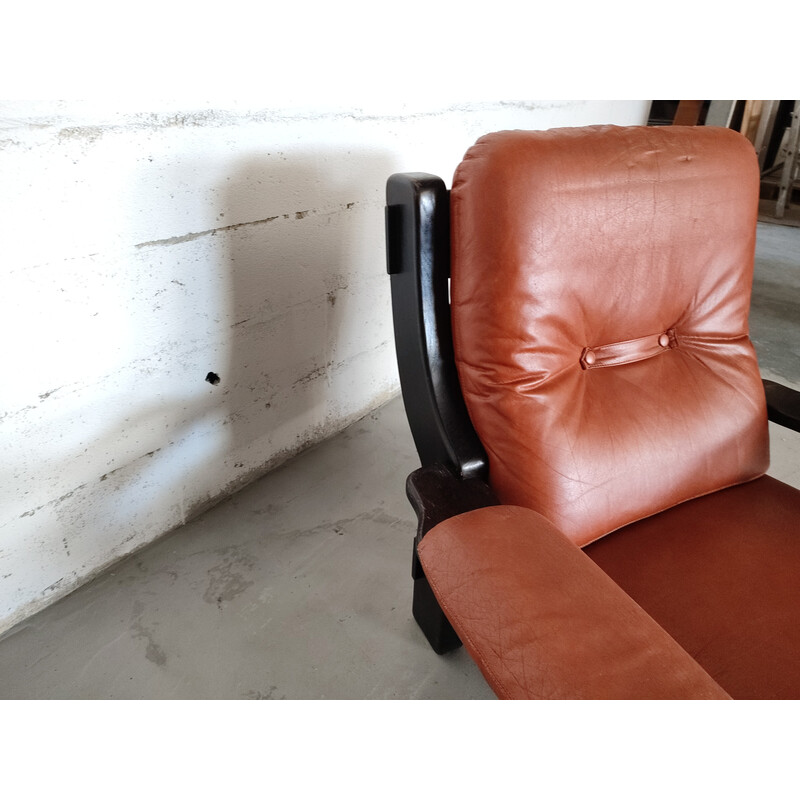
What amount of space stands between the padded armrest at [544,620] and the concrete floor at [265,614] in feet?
1.74

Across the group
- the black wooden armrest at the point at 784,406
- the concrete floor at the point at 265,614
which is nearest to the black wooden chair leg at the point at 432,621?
the concrete floor at the point at 265,614

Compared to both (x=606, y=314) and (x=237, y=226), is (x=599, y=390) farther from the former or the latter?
(x=237, y=226)

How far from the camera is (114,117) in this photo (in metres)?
1.05

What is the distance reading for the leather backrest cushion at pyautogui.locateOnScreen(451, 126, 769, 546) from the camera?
868 mm

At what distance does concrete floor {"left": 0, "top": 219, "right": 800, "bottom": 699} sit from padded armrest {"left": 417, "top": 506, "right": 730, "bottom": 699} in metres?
0.53

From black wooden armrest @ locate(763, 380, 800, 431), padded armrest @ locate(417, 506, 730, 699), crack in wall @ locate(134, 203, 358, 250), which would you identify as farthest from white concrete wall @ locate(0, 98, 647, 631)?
black wooden armrest @ locate(763, 380, 800, 431)

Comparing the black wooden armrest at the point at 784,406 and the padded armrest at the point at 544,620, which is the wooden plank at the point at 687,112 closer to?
the black wooden armrest at the point at 784,406

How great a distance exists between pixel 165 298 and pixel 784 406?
1.23m

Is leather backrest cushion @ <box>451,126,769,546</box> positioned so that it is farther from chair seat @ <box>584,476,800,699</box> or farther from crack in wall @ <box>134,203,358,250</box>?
crack in wall @ <box>134,203,358,250</box>

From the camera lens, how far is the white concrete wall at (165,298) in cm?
105

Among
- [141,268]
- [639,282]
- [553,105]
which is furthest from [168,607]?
[553,105]

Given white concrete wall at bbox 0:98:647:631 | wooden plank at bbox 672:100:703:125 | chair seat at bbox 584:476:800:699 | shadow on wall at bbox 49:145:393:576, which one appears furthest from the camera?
wooden plank at bbox 672:100:703:125

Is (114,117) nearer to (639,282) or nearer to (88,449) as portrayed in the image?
(88,449)
